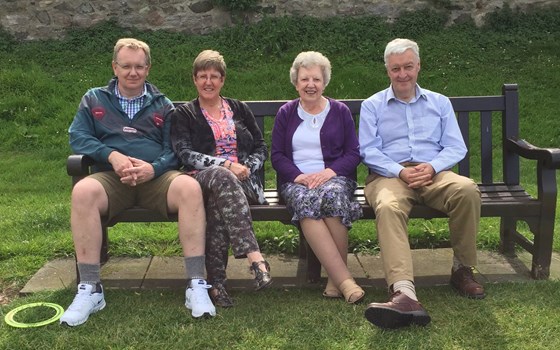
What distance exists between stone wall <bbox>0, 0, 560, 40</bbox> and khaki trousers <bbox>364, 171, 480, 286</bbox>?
618cm

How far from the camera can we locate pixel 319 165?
148 inches

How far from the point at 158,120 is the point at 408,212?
154 cm

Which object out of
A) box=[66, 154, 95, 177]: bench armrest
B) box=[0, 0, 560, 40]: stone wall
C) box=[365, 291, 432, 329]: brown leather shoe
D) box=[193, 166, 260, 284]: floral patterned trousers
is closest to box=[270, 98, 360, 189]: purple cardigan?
box=[193, 166, 260, 284]: floral patterned trousers

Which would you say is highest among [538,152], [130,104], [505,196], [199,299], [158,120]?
[130,104]

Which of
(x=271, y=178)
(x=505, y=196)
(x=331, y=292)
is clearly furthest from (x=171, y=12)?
(x=331, y=292)

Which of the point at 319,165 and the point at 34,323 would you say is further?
the point at 319,165

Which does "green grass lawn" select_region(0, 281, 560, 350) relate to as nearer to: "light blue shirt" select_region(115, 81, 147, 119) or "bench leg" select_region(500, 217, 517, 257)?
"bench leg" select_region(500, 217, 517, 257)

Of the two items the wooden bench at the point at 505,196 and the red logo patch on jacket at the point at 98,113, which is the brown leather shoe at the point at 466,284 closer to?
the wooden bench at the point at 505,196

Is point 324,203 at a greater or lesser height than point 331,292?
greater

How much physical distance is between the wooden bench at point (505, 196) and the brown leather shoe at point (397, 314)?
69 cm

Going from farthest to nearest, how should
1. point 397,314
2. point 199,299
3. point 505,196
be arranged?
point 505,196 → point 199,299 → point 397,314

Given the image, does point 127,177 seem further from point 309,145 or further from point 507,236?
point 507,236

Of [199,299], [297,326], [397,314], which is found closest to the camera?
[397,314]

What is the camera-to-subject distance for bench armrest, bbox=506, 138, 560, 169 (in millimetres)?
3586
